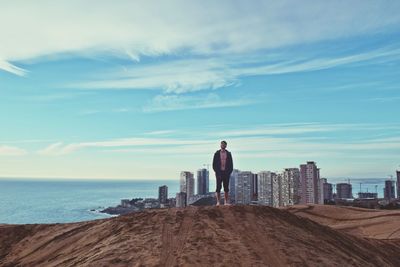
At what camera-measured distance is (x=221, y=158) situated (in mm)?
15078

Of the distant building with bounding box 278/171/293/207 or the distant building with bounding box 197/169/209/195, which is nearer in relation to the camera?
the distant building with bounding box 278/171/293/207

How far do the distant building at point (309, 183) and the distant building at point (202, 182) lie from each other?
3720 cm

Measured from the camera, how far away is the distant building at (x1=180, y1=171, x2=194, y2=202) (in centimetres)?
9364

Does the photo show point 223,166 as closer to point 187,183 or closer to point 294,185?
point 294,185

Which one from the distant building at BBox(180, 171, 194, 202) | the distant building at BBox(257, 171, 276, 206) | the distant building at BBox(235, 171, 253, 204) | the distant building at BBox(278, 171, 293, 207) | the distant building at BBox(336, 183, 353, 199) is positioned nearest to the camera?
the distant building at BBox(278, 171, 293, 207)

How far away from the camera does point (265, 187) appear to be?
10512cm

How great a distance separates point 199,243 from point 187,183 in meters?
85.7

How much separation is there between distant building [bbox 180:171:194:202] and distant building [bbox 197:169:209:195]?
66.8 ft

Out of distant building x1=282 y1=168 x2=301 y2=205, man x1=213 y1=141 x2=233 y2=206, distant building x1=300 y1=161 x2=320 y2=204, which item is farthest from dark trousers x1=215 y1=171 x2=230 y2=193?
distant building x1=300 y1=161 x2=320 y2=204

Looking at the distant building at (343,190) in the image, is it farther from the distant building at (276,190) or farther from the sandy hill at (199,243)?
the sandy hill at (199,243)

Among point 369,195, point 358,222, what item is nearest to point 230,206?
point 358,222

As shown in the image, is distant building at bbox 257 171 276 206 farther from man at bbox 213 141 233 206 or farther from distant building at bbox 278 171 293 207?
man at bbox 213 141 233 206

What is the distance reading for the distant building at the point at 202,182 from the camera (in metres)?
121

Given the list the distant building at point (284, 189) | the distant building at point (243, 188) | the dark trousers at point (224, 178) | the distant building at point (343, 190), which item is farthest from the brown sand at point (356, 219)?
the distant building at point (343, 190)
